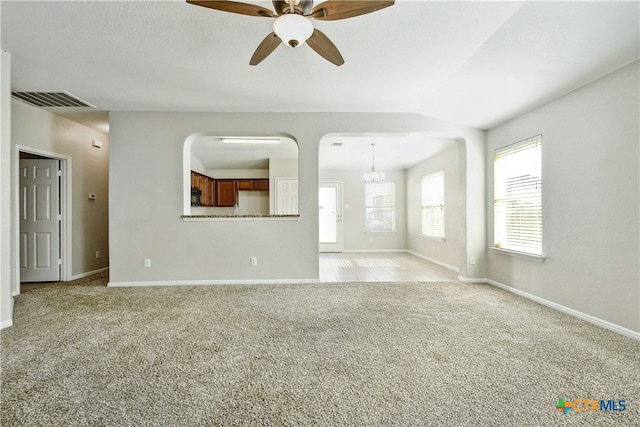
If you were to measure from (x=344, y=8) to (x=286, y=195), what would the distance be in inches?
216

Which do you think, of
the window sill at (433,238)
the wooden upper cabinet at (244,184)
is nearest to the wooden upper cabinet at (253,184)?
the wooden upper cabinet at (244,184)

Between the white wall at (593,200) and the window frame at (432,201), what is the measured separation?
2.51 metres

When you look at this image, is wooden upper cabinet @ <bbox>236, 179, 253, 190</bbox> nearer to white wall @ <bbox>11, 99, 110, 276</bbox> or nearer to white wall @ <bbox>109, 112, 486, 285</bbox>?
white wall @ <bbox>11, 99, 110, 276</bbox>

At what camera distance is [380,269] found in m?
5.32

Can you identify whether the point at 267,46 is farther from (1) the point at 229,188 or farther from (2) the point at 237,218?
(1) the point at 229,188

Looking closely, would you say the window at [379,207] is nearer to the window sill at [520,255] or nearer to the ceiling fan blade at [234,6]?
the window sill at [520,255]

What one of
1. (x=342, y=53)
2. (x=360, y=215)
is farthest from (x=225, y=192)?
(x=342, y=53)

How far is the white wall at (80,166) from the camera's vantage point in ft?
12.6

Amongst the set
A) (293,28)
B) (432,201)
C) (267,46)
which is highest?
(267,46)

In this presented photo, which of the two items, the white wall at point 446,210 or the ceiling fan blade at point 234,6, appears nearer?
the ceiling fan blade at point 234,6

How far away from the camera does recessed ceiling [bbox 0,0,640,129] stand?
80.7 inches

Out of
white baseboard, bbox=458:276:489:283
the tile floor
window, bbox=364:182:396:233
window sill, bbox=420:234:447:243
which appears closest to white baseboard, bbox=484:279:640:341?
white baseboard, bbox=458:276:489:283

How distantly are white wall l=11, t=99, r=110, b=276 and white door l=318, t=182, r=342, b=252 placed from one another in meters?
4.66

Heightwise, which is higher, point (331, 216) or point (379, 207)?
point (379, 207)
